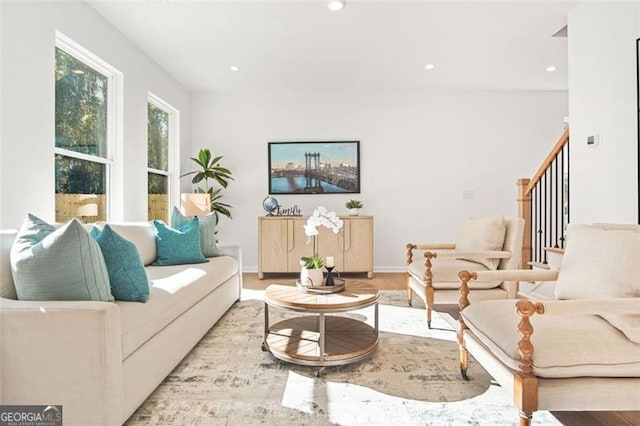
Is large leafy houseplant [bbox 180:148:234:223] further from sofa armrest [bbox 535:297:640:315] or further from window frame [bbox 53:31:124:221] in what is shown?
sofa armrest [bbox 535:297:640:315]

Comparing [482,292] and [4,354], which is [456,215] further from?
[4,354]

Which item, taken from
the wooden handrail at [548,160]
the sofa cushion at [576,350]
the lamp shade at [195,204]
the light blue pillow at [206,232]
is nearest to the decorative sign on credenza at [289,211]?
the lamp shade at [195,204]

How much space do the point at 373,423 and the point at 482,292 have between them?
68.4 inches

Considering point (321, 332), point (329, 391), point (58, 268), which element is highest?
point (58, 268)

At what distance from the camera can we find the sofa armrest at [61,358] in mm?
1455

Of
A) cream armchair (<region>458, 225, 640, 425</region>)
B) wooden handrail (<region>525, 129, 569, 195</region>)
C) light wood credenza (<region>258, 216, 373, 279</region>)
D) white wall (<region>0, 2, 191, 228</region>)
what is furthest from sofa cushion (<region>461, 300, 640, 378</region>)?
light wood credenza (<region>258, 216, 373, 279</region>)

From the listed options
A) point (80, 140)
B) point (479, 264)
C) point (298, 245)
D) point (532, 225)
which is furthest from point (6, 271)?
point (532, 225)

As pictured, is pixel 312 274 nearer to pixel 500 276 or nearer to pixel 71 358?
pixel 500 276

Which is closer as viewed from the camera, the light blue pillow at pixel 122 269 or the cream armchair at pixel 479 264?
the light blue pillow at pixel 122 269

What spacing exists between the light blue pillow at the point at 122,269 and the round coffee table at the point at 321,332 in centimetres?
75

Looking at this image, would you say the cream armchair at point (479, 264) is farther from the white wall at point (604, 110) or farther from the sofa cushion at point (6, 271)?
the sofa cushion at point (6, 271)

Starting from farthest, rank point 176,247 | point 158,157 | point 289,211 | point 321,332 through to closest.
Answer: point 289,211
point 158,157
point 176,247
point 321,332

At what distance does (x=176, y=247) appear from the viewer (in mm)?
3240

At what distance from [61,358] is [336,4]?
3.01 meters
